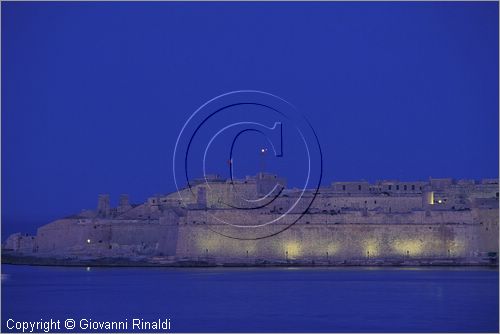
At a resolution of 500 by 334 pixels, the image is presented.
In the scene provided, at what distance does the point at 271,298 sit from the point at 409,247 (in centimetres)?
775

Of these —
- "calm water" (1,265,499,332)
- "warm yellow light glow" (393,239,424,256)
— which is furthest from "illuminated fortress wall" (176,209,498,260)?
"calm water" (1,265,499,332)

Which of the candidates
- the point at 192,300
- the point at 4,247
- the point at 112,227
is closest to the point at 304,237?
the point at 112,227

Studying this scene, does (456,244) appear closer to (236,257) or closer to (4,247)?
(236,257)

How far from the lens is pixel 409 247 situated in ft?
113

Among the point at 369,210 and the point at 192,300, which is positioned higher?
the point at 369,210

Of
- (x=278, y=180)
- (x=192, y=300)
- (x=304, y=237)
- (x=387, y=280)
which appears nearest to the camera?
(x=192, y=300)

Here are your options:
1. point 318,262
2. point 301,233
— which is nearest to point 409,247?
point 318,262

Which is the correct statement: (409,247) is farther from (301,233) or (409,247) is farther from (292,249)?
(292,249)

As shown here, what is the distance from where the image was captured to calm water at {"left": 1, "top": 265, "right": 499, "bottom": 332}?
79.5 ft

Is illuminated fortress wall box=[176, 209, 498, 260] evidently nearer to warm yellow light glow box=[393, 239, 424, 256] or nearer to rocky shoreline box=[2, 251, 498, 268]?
warm yellow light glow box=[393, 239, 424, 256]

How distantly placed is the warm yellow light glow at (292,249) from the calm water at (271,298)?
0.74 m

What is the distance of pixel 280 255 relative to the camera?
3453 cm

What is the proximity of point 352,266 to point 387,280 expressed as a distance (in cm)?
358

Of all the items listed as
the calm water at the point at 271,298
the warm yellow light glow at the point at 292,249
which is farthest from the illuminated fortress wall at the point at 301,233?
the calm water at the point at 271,298
